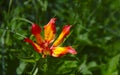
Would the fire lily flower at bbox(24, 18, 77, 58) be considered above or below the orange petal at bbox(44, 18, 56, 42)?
below

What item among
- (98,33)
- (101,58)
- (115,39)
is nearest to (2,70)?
(101,58)

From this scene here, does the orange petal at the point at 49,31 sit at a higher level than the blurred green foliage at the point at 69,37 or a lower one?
lower

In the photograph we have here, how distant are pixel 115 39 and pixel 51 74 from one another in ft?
2.76

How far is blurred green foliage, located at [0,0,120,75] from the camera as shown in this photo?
1.28m

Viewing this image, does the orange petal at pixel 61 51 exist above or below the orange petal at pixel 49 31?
below

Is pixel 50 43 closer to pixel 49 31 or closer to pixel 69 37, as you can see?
pixel 49 31

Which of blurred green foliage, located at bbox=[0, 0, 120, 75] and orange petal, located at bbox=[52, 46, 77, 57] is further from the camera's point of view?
blurred green foliage, located at bbox=[0, 0, 120, 75]

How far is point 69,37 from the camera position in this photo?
1504 millimetres

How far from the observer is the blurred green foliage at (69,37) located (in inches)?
50.2

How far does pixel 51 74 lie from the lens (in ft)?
4.08

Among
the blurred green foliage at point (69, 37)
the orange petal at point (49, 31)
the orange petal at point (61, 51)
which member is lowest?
the orange petal at point (61, 51)

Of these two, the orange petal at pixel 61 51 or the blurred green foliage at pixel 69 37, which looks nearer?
the orange petal at pixel 61 51

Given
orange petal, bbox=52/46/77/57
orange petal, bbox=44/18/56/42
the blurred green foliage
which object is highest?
the blurred green foliage

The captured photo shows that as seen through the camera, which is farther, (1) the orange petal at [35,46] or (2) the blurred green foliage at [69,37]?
(2) the blurred green foliage at [69,37]
